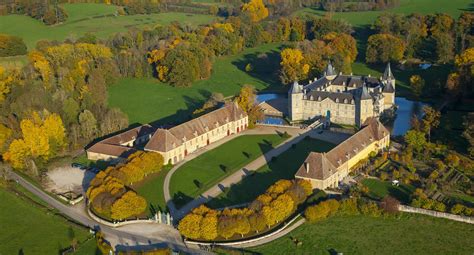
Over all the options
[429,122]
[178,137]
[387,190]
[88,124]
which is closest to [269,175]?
[387,190]

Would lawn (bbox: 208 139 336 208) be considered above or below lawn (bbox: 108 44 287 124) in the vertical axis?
below

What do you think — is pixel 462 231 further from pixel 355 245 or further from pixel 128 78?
pixel 128 78

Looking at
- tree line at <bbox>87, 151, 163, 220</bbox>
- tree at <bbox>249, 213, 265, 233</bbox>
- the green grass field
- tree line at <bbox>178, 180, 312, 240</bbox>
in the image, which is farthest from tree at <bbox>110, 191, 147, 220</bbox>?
the green grass field

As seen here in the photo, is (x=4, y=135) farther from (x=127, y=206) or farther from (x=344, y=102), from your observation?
(x=344, y=102)

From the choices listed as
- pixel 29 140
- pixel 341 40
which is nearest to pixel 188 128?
pixel 29 140

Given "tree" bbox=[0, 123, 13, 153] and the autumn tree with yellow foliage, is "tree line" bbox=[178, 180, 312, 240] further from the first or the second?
"tree" bbox=[0, 123, 13, 153]

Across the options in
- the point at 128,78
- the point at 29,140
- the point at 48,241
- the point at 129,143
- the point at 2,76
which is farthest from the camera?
the point at 128,78
